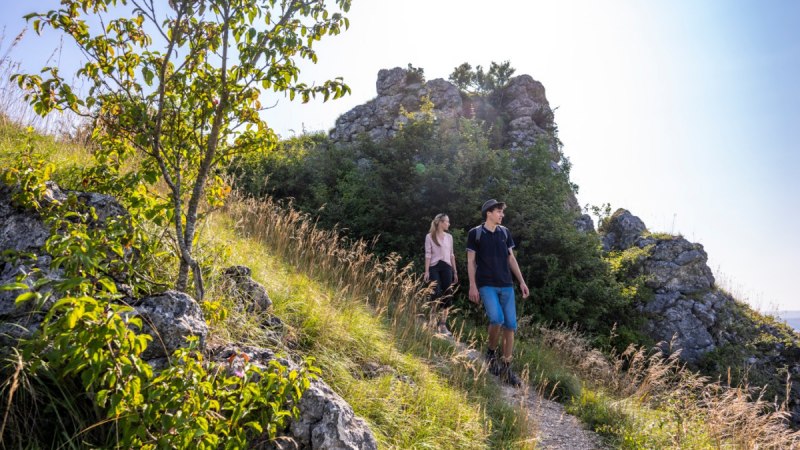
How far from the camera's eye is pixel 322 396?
304cm

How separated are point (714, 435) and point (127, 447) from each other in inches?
246

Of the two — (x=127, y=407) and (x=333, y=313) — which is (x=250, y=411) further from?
(x=333, y=313)

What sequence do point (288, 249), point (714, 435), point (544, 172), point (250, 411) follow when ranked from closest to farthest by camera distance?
point (250, 411)
point (714, 435)
point (288, 249)
point (544, 172)

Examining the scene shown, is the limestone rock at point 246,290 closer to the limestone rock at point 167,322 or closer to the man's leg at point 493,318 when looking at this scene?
the limestone rock at point 167,322

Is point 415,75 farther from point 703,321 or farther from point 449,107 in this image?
point 703,321

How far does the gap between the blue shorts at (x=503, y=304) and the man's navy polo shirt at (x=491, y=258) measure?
3.5 inches

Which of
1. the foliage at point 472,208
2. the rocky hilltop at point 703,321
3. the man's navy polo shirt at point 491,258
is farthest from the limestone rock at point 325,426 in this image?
the rocky hilltop at point 703,321

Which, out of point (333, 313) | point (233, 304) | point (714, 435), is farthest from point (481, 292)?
point (233, 304)

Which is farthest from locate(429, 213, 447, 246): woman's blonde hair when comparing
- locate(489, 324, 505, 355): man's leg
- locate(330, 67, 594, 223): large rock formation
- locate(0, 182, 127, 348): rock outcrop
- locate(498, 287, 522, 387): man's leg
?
locate(330, 67, 594, 223): large rock formation

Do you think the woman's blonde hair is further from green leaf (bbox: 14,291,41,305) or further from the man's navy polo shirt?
green leaf (bbox: 14,291,41,305)

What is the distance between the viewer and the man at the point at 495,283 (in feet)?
21.2

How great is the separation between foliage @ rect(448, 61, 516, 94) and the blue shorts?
21.8 metres

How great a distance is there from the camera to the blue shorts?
6.41m

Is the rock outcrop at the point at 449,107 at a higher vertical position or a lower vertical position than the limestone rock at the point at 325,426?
higher
